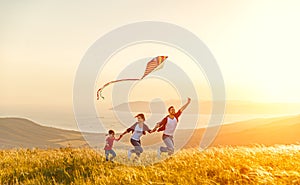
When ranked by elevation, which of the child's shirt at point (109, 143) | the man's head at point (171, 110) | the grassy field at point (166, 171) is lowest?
the grassy field at point (166, 171)

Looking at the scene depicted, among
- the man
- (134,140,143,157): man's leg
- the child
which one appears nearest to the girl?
the child

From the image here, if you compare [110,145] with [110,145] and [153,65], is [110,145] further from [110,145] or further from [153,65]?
[153,65]

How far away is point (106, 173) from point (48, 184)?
1.34m

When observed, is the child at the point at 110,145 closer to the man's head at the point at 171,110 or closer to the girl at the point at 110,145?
the girl at the point at 110,145

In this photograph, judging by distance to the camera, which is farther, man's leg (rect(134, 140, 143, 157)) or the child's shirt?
man's leg (rect(134, 140, 143, 157))

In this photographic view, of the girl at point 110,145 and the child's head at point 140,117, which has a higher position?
the child's head at point 140,117

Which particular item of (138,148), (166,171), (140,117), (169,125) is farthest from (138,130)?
(166,171)

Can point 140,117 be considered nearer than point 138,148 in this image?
No

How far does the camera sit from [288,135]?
46094mm

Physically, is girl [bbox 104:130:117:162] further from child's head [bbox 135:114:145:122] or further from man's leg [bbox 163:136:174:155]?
man's leg [bbox 163:136:174:155]

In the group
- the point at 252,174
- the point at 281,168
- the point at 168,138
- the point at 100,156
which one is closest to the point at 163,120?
the point at 168,138

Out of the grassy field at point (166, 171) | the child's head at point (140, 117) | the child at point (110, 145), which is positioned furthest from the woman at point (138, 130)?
the grassy field at point (166, 171)

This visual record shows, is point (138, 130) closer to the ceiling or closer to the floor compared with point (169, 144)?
closer to the ceiling

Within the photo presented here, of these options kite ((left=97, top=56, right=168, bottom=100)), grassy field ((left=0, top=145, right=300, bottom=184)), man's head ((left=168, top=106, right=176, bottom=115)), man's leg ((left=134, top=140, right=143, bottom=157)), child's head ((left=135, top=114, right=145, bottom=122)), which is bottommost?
grassy field ((left=0, top=145, right=300, bottom=184))
